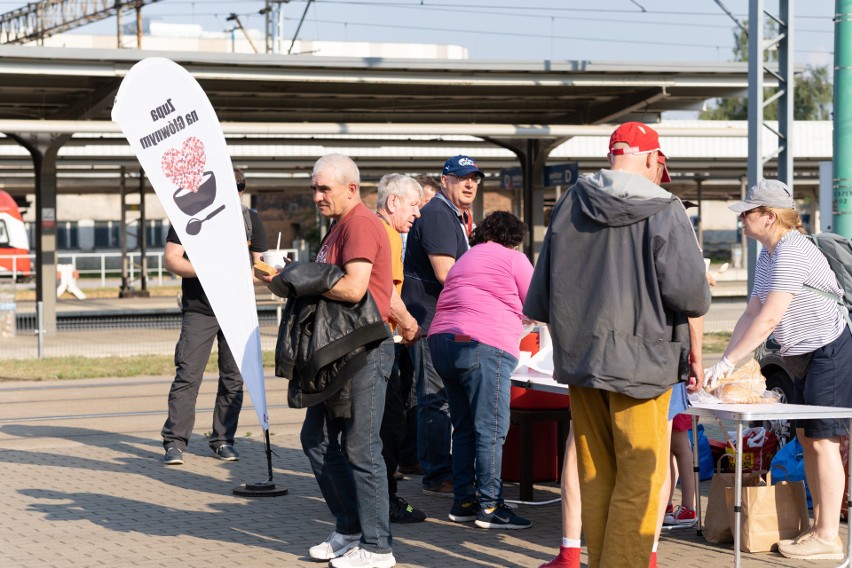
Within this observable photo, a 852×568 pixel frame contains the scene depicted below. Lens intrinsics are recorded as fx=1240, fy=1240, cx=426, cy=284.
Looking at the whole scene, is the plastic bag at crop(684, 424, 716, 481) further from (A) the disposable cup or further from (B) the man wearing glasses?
(A) the disposable cup

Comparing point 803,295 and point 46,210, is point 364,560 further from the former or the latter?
point 46,210

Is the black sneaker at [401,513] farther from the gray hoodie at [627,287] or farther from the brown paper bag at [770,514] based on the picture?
the gray hoodie at [627,287]

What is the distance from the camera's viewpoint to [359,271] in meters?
5.76

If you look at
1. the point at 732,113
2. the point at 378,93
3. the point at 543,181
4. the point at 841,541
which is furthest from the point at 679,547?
the point at 732,113

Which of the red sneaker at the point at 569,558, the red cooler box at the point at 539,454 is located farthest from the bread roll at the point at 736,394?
the red cooler box at the point at 539,454

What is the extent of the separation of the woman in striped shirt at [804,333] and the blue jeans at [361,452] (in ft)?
5.33

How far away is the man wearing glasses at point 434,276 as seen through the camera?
24.4 ft

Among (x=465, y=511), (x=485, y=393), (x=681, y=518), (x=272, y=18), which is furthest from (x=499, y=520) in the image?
(x=272, y=18)

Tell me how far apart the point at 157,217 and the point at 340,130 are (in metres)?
47.2

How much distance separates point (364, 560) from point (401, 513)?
117cm

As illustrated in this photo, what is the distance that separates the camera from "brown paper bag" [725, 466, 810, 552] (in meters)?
6.27

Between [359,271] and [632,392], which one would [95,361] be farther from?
[632,392]

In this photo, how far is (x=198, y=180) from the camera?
749 centimetres

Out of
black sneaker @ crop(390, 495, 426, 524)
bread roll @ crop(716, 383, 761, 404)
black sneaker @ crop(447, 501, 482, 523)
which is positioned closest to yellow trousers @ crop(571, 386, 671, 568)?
bread roll @ crop(716, 383, 761, 404)
